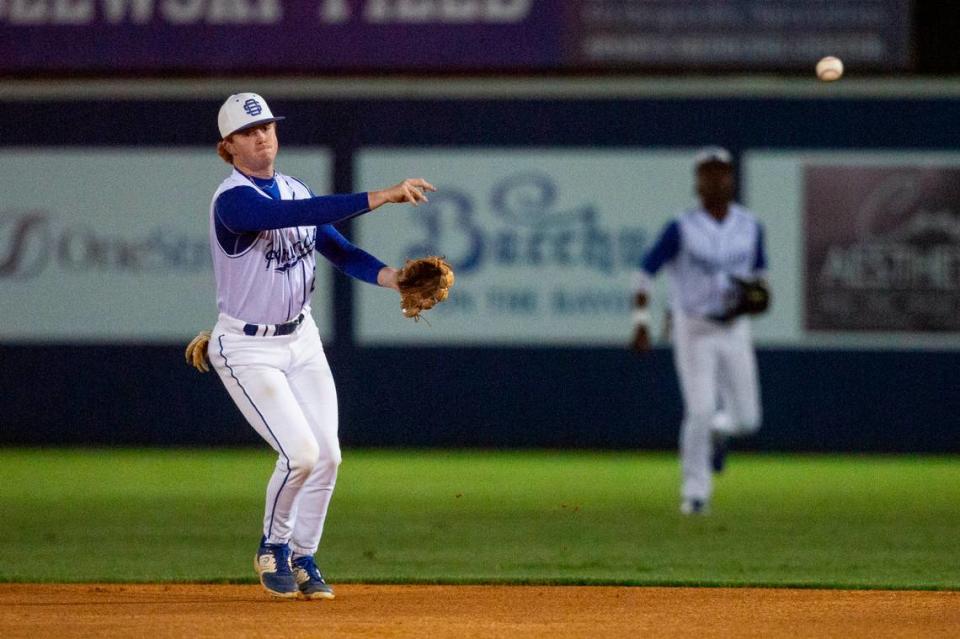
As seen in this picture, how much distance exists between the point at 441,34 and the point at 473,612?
7.95 metres

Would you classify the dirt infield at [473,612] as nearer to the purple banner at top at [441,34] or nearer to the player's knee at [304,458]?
the player's knee at [304,458]

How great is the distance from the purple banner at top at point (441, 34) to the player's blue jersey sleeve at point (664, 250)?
3.42m

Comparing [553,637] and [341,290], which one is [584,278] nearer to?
[341,290]

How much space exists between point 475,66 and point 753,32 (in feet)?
7.50

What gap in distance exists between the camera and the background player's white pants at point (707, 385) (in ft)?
34.2

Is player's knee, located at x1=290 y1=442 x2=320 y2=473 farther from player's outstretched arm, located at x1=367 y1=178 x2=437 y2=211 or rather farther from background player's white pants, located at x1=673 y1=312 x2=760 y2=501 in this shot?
background player's white pants, located at x1=673 y1=312 x2=760 y2=501

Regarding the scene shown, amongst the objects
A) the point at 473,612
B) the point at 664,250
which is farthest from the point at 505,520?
the point at 473,612

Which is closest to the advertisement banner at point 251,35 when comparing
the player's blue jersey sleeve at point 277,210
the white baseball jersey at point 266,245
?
the white baseball jersey at point 266,245

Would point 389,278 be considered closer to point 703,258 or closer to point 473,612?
point 473,612

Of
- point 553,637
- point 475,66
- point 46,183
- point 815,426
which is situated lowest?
point 815,426

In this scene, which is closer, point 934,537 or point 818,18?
point 934,537

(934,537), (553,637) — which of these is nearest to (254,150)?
(553,637)

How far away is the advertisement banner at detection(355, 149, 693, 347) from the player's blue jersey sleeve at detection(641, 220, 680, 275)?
446cm

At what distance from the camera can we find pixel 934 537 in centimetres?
947
